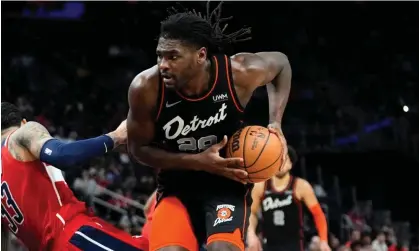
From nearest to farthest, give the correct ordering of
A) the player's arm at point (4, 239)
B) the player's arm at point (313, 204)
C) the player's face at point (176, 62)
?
the player's face at point (176, 62) < the player's arm at point (4, 239) < the player's arm at point (313, 204)

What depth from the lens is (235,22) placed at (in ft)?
62.1

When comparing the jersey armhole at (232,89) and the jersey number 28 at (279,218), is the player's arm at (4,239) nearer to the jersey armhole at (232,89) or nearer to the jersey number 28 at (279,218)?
the jersey armhole at (232,89)

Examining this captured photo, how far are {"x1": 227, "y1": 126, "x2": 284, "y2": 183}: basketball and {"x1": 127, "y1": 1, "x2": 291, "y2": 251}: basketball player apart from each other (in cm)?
6

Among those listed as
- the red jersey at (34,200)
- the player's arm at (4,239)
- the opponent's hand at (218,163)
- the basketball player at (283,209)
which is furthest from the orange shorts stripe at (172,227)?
the basketball player at (283,209)

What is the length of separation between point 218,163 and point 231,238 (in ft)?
1.36

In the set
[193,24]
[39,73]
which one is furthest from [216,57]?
[39,73]

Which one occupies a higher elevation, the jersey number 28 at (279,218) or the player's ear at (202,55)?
the player's ear at (202,55)

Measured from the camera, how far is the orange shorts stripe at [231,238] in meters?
3.69

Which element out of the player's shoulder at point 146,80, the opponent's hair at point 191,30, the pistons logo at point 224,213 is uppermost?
the opponent's hair at point 191,30

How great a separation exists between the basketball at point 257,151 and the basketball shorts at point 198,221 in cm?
21

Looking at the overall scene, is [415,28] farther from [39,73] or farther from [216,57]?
[216,57]

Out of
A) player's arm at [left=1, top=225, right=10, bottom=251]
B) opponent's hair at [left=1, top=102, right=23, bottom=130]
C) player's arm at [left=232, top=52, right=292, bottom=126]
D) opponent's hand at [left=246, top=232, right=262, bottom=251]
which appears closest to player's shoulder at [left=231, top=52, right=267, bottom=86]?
player's arm at [left=232, top=52, right=292, bottom=126]

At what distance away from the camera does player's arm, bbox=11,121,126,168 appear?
3.94 metres

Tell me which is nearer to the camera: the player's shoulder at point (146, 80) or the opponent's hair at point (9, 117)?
the player's shoulder at point (146, 80)
